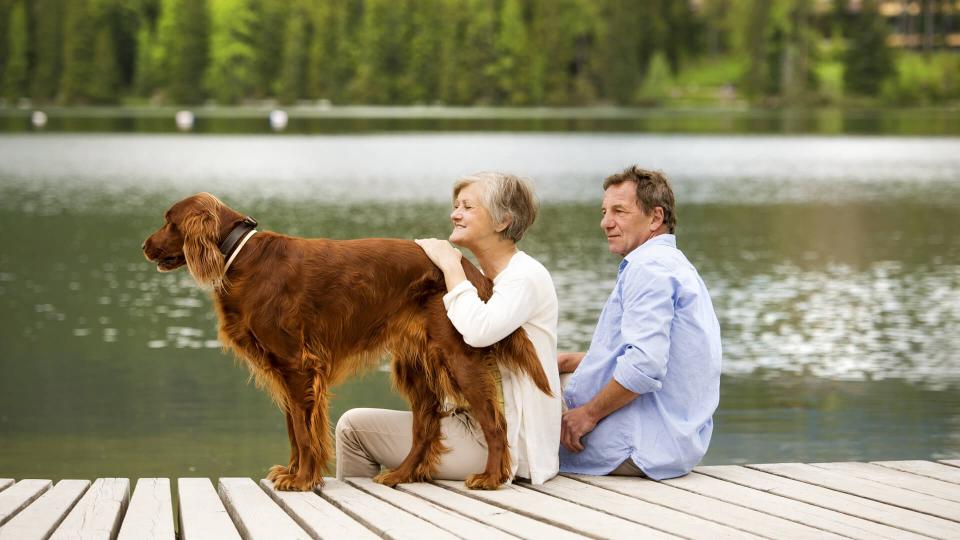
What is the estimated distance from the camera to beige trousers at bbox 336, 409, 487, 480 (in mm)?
5223

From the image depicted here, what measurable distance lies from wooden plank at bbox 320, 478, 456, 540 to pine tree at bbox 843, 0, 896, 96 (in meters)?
125

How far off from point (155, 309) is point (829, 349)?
25.7 ft

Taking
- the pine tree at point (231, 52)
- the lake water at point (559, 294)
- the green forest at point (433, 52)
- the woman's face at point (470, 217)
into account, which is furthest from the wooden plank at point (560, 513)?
the pine tree at point (231, 52)

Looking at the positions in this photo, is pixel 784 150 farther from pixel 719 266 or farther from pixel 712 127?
pixel 719 266

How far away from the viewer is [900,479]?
17.4 ft

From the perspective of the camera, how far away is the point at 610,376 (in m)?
5.25

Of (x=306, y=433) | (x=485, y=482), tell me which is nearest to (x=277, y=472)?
(x=306, y=433)

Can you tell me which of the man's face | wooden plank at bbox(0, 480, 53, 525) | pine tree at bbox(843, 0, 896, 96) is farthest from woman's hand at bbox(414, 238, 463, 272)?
pine tree at bbox(843, 0, 896, 96)

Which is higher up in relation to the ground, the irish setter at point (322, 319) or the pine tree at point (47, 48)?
the pine tree at point (47, 48)

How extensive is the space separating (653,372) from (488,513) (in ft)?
2.66

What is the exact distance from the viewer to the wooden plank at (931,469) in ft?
17.6

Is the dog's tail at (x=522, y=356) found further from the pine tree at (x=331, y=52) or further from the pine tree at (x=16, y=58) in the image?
the pine tree at (x=16, y=58)

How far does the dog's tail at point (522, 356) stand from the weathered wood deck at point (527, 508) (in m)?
0.41

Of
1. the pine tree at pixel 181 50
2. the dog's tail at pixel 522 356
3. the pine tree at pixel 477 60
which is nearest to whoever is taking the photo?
the dog's tail at pixel 522 356
